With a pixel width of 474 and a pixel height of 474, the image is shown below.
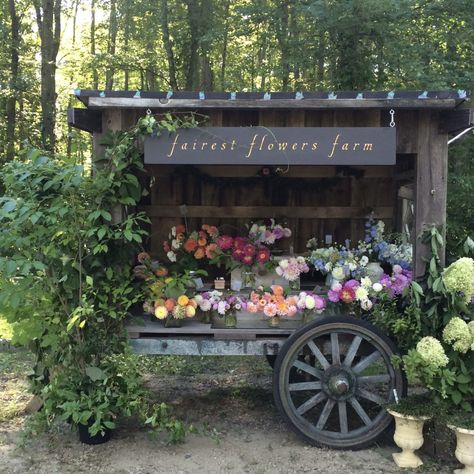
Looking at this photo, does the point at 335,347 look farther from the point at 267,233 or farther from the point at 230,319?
the point at 267,233

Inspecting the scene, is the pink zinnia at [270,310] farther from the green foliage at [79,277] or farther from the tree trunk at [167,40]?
the tree trunk at [167,40]

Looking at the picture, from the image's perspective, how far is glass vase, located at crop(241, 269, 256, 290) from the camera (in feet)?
15.4

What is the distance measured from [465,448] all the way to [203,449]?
180cm

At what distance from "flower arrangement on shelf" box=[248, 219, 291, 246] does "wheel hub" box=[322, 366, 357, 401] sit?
1.43 meters

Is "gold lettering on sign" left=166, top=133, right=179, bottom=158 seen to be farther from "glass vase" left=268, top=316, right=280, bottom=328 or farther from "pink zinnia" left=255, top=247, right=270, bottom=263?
"glass vase" left=268, top=316, right=280, bottom=328

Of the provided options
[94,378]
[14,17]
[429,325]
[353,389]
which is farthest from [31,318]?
[14,17]

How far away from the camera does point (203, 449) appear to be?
13.4 ft

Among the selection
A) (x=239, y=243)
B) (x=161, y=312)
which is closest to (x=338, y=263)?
(x=239, y=243)

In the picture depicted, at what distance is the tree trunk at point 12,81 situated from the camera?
494 inches

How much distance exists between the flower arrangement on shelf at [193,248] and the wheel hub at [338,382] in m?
1.47

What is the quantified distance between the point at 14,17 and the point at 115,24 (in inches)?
111

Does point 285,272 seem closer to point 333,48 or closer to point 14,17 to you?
point 333,48

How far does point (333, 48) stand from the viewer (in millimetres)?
8914

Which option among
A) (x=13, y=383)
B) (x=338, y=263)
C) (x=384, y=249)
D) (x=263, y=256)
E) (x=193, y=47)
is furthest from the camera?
(x=193, y=47)
